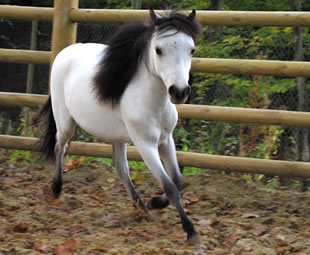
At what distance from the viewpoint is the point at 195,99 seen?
7.59 meters

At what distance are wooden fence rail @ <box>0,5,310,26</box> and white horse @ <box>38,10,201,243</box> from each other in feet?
2.84

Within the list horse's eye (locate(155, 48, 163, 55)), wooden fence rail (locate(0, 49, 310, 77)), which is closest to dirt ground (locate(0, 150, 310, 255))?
wooden fence rail (locate(0, 49, 310, 77))

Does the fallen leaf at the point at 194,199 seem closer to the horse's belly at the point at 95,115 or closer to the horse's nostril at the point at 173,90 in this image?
the horse's belly at the point at 95,115

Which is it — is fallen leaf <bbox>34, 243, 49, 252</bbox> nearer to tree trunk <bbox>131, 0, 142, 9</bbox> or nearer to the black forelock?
the black forelock

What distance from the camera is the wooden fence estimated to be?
517 centimetres

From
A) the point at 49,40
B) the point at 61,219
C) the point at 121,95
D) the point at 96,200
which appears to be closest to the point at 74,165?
the point at 96,200

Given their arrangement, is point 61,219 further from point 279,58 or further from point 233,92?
point 279,58

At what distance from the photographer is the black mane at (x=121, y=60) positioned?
13.7ft

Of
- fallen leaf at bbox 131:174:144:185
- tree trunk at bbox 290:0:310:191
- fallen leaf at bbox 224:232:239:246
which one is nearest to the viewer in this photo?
fallen leaf at bbox 224:232:239:246

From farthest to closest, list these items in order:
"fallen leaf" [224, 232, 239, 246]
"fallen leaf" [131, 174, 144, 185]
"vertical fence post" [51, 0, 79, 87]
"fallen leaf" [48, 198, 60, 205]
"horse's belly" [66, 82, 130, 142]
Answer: "vertical fence post" [51, 0, 79, 87], "fallen leaf" [131, 174, 144, 185], "fallen leaf" [48, 198, 60, 205], "horse's belly" [66, 82, 130, 142], "fallen leaf" [224, 232, 239, 246]

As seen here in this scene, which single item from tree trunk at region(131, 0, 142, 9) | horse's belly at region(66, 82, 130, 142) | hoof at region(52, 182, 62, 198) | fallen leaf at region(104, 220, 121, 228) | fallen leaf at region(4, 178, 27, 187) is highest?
tree trunk at region(131, 0, 142, 9)

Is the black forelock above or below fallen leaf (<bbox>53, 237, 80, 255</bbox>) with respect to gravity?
above

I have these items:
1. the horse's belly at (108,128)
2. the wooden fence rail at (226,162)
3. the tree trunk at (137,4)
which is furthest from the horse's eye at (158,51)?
the tree trunk at (137,4)

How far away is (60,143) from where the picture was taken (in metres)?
5.25
